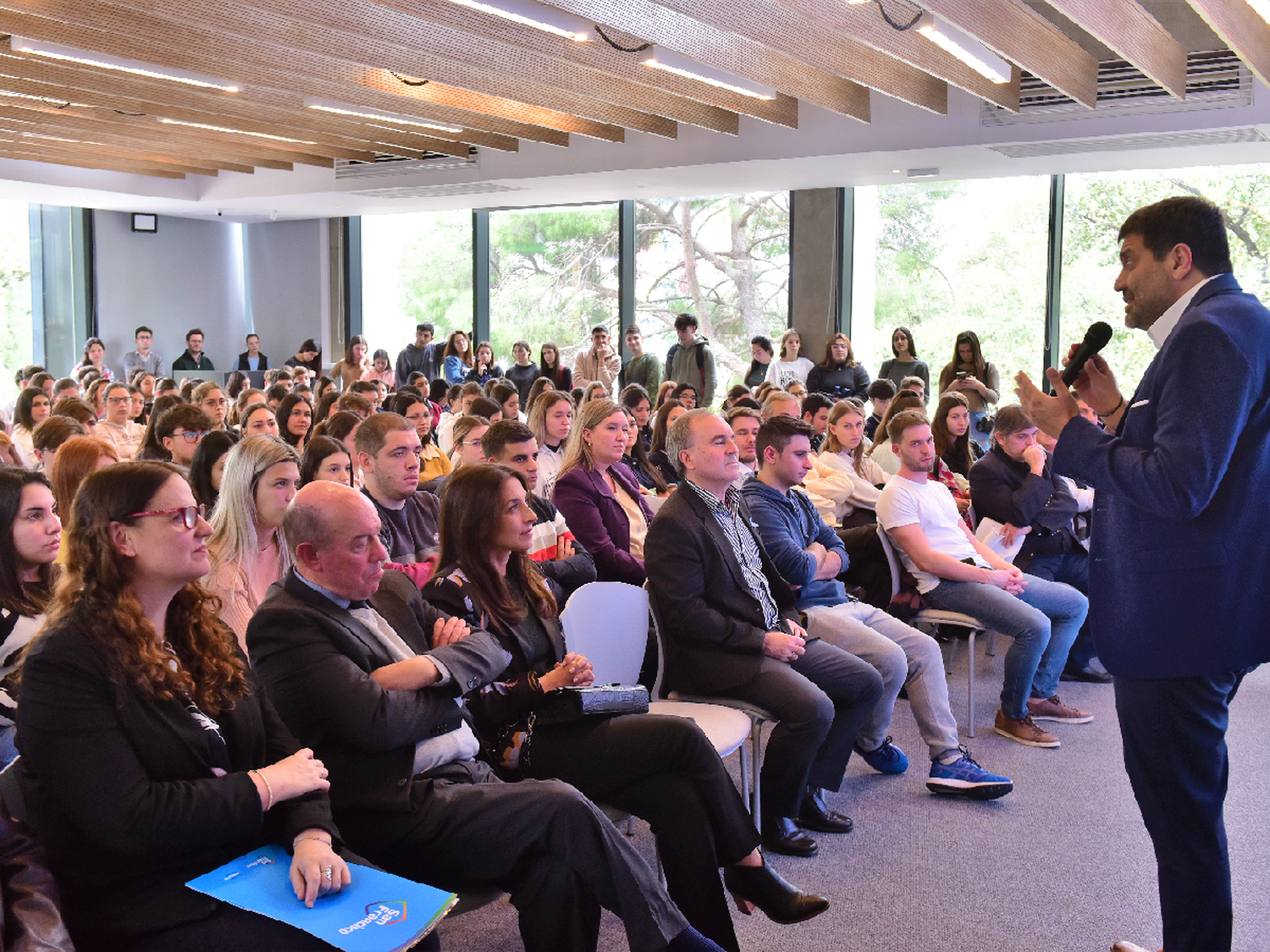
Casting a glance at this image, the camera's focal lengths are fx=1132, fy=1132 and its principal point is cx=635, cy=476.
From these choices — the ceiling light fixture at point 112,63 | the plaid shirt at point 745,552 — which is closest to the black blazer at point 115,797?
the plaid shirt at point 745,552

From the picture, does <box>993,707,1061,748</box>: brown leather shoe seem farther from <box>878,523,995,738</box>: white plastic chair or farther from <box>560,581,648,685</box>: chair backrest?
<box>560,581,648,685</box>: chair backrest

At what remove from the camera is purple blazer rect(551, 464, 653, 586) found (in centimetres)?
433

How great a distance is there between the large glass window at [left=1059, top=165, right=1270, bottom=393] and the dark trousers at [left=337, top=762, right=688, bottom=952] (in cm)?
789

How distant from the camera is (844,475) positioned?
211 inches

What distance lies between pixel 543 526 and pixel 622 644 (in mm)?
873

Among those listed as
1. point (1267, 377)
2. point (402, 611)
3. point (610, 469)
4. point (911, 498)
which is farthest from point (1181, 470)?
point (610, 469)

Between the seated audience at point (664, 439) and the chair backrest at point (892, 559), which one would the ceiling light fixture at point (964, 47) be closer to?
the seated audience at point (664, 439)

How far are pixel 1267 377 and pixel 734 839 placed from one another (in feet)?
4.87

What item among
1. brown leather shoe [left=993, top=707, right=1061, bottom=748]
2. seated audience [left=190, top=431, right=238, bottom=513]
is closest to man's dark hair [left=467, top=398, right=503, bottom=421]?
seated audience [left=190, top=431, right=238, bottom=513]

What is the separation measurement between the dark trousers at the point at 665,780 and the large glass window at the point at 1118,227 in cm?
741

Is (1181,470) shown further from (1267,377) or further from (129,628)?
(129,628)

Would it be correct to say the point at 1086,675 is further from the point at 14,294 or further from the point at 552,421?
the point at 14,294

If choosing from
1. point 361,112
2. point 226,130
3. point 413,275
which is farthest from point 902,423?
point 413,275

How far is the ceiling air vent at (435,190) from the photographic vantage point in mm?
10703
